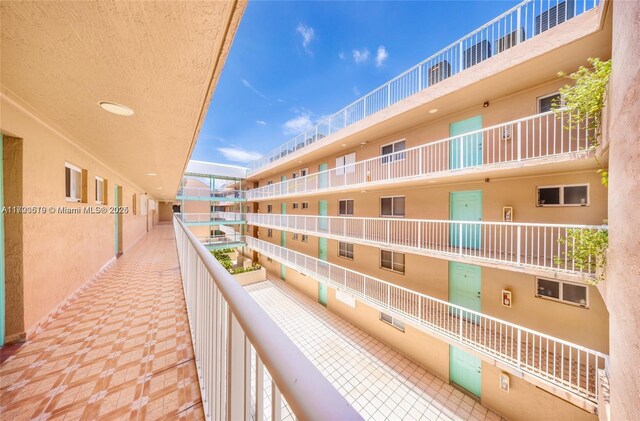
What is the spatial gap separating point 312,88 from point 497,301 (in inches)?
1898

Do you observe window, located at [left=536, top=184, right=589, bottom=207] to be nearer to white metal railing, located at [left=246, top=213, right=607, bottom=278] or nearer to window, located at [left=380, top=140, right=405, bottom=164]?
white metal railing, located at [left=246, top=213, right=607, bottom=278]

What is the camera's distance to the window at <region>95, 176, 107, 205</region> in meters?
6.12

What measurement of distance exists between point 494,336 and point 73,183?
10.7 meters

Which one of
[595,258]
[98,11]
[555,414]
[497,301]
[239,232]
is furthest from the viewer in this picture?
[239,232]

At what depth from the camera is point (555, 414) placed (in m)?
5.47

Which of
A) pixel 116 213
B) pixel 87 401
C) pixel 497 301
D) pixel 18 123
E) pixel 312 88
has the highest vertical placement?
pixel 312 88

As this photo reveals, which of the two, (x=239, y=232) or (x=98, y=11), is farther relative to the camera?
(x=239, y=232)

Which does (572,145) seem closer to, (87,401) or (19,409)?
(87,401)

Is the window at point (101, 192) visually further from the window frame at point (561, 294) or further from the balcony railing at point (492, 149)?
the window frame at point (561, 294)

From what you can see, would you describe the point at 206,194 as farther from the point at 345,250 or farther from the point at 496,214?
the point at 496,214

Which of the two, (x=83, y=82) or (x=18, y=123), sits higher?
(x=83, y=82)

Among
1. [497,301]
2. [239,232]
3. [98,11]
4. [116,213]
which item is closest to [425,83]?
[497,301]

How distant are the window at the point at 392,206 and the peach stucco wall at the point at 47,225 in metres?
9.06

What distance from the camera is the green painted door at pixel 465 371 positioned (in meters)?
6.70
